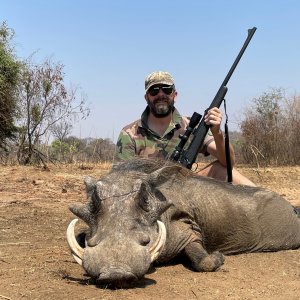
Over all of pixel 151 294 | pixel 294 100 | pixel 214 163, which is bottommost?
pixel 151 294

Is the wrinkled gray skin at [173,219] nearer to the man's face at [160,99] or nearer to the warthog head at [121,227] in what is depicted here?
the warthog head at [121,227]

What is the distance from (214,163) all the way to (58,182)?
479 centimetres

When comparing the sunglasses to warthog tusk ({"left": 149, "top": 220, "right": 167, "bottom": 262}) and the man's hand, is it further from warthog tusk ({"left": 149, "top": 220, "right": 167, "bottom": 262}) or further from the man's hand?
warthog tusk ({"left": 149, "top": 220, "right": 167, "bottom": 262})

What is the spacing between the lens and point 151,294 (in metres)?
2.99

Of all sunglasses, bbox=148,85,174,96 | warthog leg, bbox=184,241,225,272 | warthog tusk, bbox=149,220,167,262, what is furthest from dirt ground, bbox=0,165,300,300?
sunglasses, bbox=148,85,174,96

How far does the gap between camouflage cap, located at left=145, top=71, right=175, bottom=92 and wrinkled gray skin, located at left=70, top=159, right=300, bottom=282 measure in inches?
44.9

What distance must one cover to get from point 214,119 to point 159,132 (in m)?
0.79

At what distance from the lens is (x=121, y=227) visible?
316cm

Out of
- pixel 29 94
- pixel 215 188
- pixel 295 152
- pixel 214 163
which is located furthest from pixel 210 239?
Answer: pixel 295 152

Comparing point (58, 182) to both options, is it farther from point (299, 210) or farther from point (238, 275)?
point (238, 275)

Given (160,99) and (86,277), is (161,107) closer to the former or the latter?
(160,99)

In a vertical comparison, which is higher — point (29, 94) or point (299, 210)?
point (29, 94)

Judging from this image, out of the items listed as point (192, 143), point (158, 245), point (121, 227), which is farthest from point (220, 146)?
point (121, 227)

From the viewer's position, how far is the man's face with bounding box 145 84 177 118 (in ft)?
17.4
